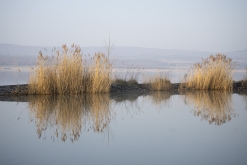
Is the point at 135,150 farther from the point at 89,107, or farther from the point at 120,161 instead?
the point at 89,107

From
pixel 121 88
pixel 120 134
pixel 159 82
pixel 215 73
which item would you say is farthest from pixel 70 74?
pixel 215 73

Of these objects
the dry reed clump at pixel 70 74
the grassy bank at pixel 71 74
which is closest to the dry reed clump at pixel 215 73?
the grassy bank at pixel 71 74

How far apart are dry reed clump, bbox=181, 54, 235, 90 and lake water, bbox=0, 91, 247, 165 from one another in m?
3.72

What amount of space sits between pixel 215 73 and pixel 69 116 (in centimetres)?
624

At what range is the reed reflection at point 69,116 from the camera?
A: 13.1 feet

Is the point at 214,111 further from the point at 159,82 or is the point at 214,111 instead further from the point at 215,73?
the point at 215,73

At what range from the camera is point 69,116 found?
4.84 metres

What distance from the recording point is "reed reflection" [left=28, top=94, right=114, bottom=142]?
4004 mm

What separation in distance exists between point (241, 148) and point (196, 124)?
123cm

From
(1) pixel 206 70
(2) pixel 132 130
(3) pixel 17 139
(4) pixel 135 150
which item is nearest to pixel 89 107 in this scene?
(2) pixel 132 130

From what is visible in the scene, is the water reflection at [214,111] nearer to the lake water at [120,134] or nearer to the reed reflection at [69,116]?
the lake water at [120,134]

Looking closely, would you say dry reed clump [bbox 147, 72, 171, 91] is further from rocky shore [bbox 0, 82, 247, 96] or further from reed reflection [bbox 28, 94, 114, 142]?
reed reflection [bbox 28, 94, 114, 142]

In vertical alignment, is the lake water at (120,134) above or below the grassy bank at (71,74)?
below

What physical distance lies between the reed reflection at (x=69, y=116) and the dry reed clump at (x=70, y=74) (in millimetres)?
1018
